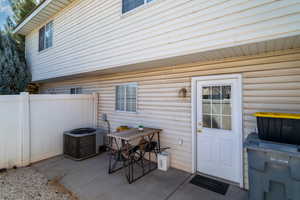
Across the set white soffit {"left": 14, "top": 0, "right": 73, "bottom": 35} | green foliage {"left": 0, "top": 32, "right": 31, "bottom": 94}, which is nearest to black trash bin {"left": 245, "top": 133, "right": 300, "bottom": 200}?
white soffit {"left": 14, "top": 0, "right": 73, "bottom": 35}

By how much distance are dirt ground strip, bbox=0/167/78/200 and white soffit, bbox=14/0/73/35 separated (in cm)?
592

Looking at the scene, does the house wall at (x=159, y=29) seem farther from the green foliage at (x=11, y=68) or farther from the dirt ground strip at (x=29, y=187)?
the green foliage at (x=11, y=68)

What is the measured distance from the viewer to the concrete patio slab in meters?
2.74

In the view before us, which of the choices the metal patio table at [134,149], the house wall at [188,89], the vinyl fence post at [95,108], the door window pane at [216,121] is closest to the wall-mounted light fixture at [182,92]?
the house wall at [188,89]

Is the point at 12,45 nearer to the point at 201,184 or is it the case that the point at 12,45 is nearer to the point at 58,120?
the point at 58,120

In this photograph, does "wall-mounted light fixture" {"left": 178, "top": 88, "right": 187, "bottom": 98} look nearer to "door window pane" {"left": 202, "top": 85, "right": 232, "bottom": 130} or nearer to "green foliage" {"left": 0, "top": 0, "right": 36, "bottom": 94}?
"door window pane" {"left": 202, "top": 85, "right": 232, "bottom": 130}

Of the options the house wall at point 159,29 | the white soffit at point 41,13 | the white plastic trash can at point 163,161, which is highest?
the white soffit at point 41,13

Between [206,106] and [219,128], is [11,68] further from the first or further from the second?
[219,128]

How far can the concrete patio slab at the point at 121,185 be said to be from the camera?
2742 mm

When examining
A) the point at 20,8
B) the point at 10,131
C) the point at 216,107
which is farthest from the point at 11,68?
the point at 216,107

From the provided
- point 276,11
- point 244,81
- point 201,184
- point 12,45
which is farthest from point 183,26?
point 12,45

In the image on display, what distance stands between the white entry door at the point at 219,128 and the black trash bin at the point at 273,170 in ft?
2.94

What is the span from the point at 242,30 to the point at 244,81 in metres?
1.09

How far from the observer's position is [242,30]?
2.26 metres
